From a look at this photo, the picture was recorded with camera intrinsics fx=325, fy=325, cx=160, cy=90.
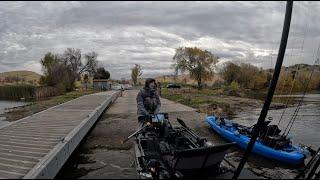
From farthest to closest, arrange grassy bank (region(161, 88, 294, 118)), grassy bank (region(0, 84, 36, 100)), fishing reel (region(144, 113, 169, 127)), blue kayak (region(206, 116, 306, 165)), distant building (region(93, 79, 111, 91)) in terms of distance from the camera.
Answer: distant building (region(93, 79, 111, 91)), grassy bank (region(0, 84, 36, 100)), grassy bank (region(161, 88, 294, 118)), fishing reel (region(144, 113, 169, 127)), blue kayak (region(206, 116, 306, 165))

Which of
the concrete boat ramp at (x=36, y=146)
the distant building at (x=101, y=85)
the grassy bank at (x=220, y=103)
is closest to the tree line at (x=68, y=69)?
the distant building at (x=101, y=85)

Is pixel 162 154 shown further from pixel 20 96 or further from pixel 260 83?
pixel 260 83

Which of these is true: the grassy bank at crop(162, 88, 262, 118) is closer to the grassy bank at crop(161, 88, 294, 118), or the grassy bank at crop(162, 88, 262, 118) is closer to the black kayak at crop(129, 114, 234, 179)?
the grassy bank at crop(161, 88, 294, 118)

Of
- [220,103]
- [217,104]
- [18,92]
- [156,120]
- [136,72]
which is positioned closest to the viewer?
[156,120]

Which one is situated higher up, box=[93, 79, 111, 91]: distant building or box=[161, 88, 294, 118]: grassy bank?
box=[93, 79, 111, 91]: distant building

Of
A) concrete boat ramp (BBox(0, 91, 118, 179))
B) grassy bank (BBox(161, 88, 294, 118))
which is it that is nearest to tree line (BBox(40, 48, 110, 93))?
grassy bank (BBox(161, 88, 294, 118))

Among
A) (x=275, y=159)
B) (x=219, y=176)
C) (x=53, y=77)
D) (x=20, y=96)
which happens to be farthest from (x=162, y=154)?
(x=53, y=77)

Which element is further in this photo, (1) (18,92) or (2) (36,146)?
(1) (18,92)

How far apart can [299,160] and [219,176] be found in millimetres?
4623

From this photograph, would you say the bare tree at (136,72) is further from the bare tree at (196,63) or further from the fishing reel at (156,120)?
the fishing reel at (156,120)

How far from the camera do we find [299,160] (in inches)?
400

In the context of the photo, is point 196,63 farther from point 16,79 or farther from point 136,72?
point 16,79

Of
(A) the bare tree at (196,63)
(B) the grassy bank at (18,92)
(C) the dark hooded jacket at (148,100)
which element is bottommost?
(B) the grassy bank at (18,92)

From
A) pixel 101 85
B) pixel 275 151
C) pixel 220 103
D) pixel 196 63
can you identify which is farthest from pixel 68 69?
pixel 275 151
